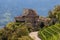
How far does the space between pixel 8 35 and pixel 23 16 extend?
35.9 ft

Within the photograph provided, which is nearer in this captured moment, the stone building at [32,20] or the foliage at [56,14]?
the stone building at [32,20]

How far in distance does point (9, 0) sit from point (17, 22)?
351ft

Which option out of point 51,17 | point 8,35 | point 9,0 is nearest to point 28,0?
point 9,0

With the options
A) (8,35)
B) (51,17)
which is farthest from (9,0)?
(8,35)

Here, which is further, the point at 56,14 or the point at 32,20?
the point at 56,14

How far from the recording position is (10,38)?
22688 millimetres

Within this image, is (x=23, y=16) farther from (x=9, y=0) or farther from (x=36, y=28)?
(x=9, y=0)

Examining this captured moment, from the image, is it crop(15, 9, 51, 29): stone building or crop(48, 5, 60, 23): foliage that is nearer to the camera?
crop(15, 9, 51, 29): stone building

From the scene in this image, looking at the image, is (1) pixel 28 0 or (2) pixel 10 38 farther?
(1) pixel 28 0

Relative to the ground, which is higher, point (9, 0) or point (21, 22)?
point (21, 22)

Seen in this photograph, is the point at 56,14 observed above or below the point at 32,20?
above

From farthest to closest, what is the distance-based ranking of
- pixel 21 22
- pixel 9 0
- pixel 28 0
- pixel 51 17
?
pixel 9 0, pixel 28 0, pixel 51 17, pixel 21 22

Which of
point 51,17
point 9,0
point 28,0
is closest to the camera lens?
point 51,17

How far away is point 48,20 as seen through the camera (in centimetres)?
3491
